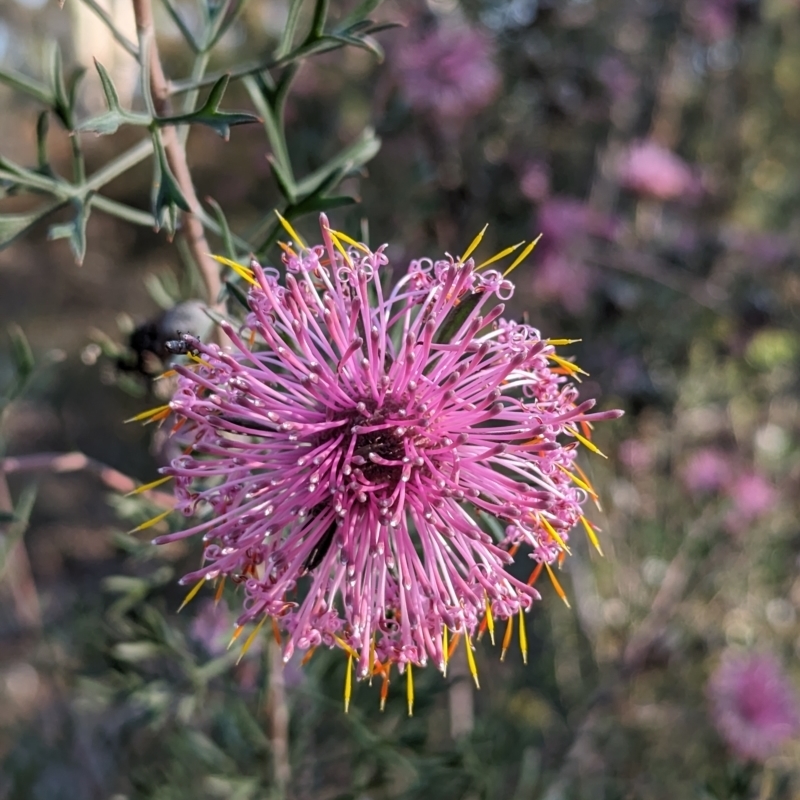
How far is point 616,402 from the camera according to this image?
7.02 feet

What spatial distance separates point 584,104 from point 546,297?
2.51ft

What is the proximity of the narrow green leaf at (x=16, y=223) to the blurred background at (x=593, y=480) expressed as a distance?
39 centimetres

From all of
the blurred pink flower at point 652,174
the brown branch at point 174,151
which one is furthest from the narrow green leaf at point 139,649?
the blurred pink flower at point 652,174

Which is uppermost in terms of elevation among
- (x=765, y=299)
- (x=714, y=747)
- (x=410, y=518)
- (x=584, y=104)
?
(x=584, y=104)

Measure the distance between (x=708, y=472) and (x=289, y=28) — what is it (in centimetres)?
241

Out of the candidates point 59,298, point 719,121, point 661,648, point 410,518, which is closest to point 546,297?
point 661,648

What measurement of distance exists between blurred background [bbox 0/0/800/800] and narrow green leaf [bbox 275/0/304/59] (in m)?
0.44

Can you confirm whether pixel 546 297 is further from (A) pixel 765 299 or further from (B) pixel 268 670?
(B) pixel 268 670

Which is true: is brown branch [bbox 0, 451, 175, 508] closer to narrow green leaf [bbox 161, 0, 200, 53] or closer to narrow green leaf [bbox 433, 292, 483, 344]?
narrow green leaf [bbox 433, 292, 483, 344]

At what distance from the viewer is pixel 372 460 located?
0.84m

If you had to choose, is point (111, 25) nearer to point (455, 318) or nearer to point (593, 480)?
point (455, 318)

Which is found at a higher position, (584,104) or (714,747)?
(584,104)

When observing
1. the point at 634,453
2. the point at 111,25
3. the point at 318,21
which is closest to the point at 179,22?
the point at 111,25

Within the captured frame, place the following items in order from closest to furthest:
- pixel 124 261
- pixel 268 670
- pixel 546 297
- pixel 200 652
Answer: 1. pixel 268 670
2. pixel 200 652
3. pixel 546 297
4. pixel 124 261
